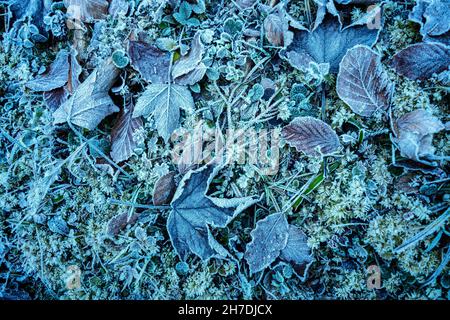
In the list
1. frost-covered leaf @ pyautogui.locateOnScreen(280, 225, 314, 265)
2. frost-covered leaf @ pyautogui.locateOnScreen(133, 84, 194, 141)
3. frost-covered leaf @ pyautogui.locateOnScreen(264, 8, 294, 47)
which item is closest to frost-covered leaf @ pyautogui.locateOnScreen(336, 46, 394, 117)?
frost-covered leaf @ pyautogui.locateOnScreen(264, 8, 294, 47)

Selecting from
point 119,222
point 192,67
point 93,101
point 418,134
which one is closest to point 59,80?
point 93,101

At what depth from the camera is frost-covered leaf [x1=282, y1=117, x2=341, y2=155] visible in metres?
1.90

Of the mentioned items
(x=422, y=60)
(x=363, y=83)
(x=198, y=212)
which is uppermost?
(x=422, y=60)

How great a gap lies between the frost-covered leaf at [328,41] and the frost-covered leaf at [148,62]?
0.70 meters

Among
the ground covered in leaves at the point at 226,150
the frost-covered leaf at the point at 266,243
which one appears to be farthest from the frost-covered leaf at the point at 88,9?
the frost-covered leaf at the point at 266,243

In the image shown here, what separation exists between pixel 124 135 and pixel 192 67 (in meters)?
0.56

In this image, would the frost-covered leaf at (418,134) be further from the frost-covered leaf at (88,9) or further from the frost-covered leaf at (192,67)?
the frost-covered leaf at (88,9)

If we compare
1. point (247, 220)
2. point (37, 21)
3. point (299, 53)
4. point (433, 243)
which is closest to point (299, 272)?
point (247, 220)

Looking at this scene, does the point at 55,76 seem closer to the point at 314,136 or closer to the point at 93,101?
the point at 93,101

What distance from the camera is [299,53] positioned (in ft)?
6.37

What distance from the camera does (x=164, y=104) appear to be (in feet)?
6.63
